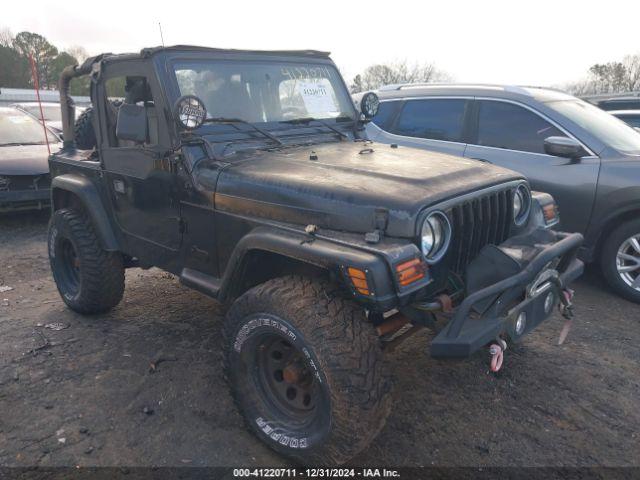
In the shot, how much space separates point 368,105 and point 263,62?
97cm

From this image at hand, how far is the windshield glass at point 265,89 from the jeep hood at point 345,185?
15.6 inches

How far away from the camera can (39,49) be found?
Result: 37094 millimetres

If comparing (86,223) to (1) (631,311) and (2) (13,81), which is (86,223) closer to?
(1) (631,311)

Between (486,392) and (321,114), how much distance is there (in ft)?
7.36

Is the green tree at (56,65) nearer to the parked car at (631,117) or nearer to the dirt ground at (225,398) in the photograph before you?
the parked car at (631,117)

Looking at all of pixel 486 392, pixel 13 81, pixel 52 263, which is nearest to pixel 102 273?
pixel 52 263

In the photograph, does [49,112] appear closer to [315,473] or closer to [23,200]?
[23,200]

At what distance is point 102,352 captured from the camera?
369 cm

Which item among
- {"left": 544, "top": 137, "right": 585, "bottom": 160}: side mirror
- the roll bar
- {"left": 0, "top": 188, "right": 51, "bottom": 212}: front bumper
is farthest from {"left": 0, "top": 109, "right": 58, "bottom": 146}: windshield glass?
{"left": 544, "top": 137, "right": 585, "bottom": 160}: side mirror

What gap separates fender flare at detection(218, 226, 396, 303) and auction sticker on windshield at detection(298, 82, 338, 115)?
56.7 inches

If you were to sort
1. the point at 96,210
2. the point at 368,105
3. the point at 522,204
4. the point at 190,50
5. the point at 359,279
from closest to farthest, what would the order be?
1. the point at 359,279
2. the point at 522,204
3. the point at 190,50
4. the point at 96,210
5. the point at 368,105

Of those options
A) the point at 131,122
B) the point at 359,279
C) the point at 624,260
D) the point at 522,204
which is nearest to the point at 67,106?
the point at 131,122

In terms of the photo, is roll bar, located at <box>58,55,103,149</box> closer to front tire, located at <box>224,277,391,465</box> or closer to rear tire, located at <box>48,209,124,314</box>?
rear tire, located at <box>48,209,124,314</box>

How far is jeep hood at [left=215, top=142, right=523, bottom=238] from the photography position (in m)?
2.33
